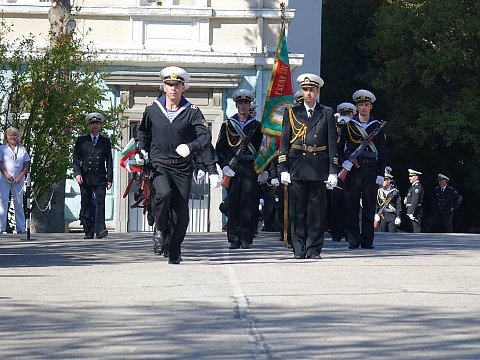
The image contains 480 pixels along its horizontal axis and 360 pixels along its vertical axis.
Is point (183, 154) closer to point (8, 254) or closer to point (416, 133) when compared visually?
point (8, 254)

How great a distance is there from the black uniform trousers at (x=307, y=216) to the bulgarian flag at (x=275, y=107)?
205 centimetres

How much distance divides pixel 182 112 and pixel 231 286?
10.1 feet

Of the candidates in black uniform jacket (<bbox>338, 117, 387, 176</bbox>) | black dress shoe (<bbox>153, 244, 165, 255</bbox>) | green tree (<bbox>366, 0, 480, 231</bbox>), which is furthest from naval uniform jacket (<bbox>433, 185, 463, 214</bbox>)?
black dress shoe (<bbox>153, 244, 165, 255</bbox>)

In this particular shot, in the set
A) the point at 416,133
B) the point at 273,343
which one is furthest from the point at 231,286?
the point at 416,133

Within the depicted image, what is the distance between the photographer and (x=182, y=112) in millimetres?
14023

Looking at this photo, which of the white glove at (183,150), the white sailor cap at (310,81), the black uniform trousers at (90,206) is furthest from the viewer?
the black uniform trousers at (90,206)

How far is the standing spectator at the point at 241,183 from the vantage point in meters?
17.1

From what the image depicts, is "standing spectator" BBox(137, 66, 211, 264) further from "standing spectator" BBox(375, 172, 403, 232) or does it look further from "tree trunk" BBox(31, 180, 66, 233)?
"standing spectator" BBox(375, 172, 403, 232)

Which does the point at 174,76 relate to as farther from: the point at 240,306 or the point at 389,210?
the point at 389,210

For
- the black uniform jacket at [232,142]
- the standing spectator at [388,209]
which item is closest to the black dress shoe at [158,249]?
the black uniform jacket at [232,142]

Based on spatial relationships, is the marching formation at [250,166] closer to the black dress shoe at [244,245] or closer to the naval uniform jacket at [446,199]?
the black dress shoe at [244,245]

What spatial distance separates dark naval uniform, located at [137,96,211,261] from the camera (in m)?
13.9

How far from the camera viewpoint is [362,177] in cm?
1730

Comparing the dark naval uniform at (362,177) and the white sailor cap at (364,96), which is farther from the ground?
the white sailor cap at (364,96)
